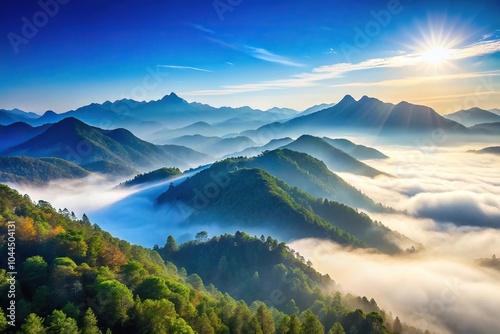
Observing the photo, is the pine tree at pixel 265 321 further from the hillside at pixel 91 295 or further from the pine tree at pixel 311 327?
the pine tree at pixel 311 327

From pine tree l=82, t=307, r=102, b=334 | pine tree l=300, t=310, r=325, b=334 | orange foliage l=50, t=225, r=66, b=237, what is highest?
orange foliage l=50, t=225, r=66, b=237

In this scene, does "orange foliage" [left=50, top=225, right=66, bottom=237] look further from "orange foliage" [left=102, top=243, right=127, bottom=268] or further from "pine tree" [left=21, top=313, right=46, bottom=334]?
"pine tree" [left=21, top=313, right=46, bottom=334]

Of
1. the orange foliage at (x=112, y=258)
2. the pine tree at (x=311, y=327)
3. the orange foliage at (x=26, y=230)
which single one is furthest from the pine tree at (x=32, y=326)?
the pine tree at (x=311, y=327)

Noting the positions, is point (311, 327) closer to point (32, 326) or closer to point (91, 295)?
point (91, 295)

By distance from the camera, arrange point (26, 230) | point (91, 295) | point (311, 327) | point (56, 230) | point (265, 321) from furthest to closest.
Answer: point (56, 230) → point (26, 230) → point (265, 321) → point (311, 327) → point (91, 295)

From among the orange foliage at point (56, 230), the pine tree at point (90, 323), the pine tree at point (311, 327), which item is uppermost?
the orange foliage at point (56, 230)

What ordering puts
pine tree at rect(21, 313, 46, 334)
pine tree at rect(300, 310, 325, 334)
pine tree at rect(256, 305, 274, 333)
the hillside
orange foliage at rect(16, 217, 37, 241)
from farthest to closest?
orange foliage at rect(16, 217, 37, 241) → pine tree at rect(256, 305, 274, 333) → pine tree at rect(300, 310, 325, 334) → the hillside → pine tree at rect(21, 313, 46, 334)

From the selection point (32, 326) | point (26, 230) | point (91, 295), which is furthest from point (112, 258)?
point (32, 326)

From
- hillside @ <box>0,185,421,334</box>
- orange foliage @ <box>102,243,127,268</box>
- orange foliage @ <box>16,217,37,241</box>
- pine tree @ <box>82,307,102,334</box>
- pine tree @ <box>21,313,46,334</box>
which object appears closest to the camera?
pine tree @ <box>21,313,46,334</box>

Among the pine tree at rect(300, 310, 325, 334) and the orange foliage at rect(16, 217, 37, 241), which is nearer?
the pine tree at rect(300, 310, 325, 334)

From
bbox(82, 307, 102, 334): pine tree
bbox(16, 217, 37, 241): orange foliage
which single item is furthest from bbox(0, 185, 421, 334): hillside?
bbox(16, 217, 37, 241): orange foliage

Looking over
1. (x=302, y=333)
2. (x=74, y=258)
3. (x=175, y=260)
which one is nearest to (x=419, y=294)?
(x=175, y=260)
